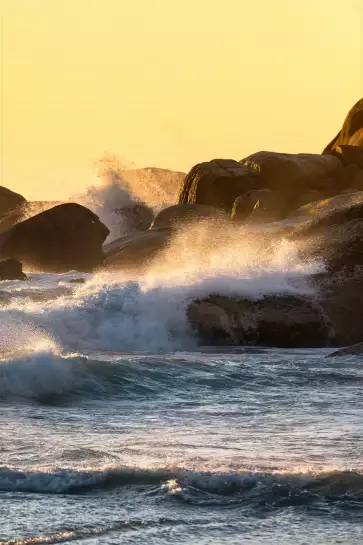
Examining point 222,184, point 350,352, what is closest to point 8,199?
point 222,184

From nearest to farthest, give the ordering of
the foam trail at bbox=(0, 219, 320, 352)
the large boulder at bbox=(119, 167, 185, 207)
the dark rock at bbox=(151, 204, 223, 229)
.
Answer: the foam trail at bbox=(0, 219, 320, 352) < the dark rock at bbox=(151, 204, 223, 229) < the large boulder at bbox=(119, 167, 185, 207)

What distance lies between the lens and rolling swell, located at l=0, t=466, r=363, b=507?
696 cm

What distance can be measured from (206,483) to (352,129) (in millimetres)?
44118

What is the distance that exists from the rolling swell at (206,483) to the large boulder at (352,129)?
136 ft

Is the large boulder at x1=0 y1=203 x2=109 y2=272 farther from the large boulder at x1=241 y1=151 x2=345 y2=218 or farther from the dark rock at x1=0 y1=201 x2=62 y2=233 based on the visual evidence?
the dark rock at x1=0 y1=201 x2=62 y2=233

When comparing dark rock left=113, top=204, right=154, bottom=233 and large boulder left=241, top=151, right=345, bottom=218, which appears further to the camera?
dark rock left=113, top=204, right=154, bottom=233

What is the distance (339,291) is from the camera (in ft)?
62.6

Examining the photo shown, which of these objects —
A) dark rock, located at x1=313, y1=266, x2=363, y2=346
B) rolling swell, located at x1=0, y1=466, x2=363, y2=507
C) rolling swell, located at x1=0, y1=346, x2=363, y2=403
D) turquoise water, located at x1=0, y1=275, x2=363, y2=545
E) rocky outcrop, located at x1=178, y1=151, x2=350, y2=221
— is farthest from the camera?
rocky outcrop, located at x1=178, y1=151, x2=350, y2=221

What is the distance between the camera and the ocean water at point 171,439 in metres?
6.40

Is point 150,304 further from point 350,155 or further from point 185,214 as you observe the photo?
point 350,155

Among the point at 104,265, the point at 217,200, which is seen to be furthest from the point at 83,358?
the point at 217,200

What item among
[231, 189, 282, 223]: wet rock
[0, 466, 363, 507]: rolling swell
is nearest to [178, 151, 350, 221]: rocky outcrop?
[231, 189, 282, 223]: wet rock

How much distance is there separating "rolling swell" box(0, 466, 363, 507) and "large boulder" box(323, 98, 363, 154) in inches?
1638

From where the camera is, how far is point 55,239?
4431 cm
